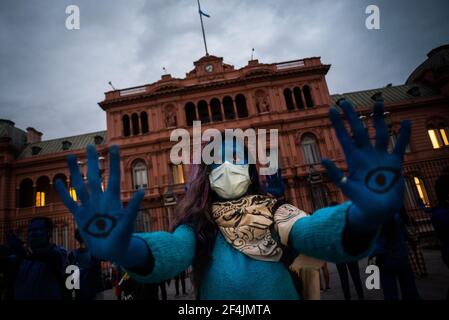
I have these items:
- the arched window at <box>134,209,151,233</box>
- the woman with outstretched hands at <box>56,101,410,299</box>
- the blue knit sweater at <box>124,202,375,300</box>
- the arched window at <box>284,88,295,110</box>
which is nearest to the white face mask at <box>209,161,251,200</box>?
the woman with outstretched hands at <box>56,101,410,299</box>

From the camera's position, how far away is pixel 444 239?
288 cm

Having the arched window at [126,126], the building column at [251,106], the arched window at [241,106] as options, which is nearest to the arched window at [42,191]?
the arched window at [126,126]

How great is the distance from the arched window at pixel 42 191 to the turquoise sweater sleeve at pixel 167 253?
2431 cm

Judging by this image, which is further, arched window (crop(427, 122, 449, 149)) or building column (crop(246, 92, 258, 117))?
arched window (crop(427, 122, 449, 149))

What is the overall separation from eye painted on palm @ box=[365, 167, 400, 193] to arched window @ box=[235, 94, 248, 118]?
19.7m

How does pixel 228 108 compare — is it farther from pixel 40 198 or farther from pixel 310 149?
pixel 40 198

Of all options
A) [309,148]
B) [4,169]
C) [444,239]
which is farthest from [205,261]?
[4,169]

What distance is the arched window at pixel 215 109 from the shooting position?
20.3 metres

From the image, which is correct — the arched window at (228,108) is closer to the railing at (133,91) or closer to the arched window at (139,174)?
the railing at (133,91)

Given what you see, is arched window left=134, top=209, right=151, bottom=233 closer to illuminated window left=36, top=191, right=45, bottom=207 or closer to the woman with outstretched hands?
illuminated window left=36, top=191, right=45, bottom=207

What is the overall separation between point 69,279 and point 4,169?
23.0 metres

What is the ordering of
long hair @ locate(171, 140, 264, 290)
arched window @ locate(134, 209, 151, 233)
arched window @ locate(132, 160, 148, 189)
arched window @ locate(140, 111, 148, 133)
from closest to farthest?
long hair @ locate(171, 140, 264, 290) < arched window @ locate(134, 209, 151, 233) < arched window @ locate(132, 160, 148, 189) < arched window @ locate(140, 111, 148, 133)

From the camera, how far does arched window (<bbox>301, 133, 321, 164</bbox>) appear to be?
1827 centimetres

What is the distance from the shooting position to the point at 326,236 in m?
1.30
